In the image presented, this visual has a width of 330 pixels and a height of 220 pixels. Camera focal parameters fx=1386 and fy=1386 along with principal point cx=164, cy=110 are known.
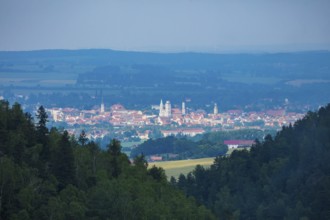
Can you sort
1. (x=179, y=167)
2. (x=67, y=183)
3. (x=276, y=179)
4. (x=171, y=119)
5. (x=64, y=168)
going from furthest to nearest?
(x=171, y=119), (x=179, y=167), (x=276, y=179), (x=64, y=168), (x=67, y=183)

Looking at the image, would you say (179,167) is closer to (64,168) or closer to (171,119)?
(64,168)

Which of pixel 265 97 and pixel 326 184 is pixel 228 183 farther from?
pixel 265 97

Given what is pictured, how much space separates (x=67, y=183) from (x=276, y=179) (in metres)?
18.1

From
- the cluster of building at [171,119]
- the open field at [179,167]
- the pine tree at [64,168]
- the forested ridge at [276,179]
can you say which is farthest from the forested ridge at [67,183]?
the cluster of building at [171,119]

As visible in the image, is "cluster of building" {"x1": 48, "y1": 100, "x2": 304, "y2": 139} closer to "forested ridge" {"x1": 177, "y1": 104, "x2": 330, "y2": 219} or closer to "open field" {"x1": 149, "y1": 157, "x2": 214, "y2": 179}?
"open field" {"x1": 149, "y1": 157, "x2": 214, "y2": 179}

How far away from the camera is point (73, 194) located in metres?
32.9

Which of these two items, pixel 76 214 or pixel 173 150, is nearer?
pixel 76 214

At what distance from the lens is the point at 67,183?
1348 inches

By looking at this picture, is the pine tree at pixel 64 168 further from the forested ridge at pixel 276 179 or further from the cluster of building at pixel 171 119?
the cluster of building at pixel 171 119

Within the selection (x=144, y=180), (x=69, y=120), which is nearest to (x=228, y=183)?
(x=144, y=180)

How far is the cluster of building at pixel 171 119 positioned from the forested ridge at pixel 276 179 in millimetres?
68067

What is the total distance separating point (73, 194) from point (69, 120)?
10736 cm

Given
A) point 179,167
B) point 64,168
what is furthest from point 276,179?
point 179,167

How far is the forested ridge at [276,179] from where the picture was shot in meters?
46.4
